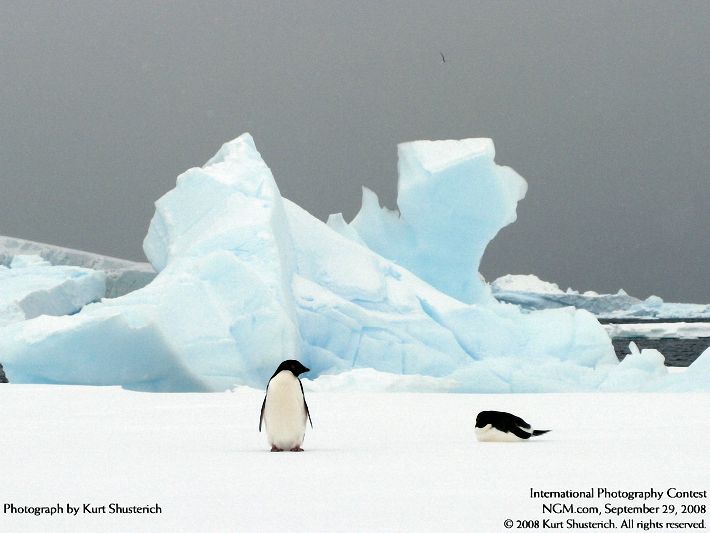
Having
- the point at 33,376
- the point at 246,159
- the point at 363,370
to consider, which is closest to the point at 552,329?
the point at 363,370

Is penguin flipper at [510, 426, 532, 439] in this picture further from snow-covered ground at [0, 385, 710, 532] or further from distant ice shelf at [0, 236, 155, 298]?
distant ice shelf at [0, 236, 155, 298]

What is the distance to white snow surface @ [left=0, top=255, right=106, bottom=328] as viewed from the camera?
18.9m

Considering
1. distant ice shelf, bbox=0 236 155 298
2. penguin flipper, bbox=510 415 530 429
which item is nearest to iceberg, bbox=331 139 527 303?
penguin flipper, bbox=510 415 530 429

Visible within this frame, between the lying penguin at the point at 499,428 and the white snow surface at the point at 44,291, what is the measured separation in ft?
48.9

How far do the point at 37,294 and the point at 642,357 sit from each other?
12.8 metres

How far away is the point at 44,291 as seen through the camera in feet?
65.1

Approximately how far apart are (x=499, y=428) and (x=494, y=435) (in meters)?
0.05

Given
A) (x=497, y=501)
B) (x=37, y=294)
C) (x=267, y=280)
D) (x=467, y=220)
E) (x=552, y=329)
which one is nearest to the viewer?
(x=497, y=501)

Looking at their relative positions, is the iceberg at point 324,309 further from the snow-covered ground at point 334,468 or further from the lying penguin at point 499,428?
the lying penguin at point 499,428

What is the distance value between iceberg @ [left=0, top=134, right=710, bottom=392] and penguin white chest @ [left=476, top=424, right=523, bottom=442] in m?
5.56

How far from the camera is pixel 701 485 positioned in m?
3.32

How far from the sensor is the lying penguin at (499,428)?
16.2 ft

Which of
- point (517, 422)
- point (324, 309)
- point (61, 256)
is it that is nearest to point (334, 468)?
point (517, 422)

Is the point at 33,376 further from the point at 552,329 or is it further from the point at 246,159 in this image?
the point at 552,329
